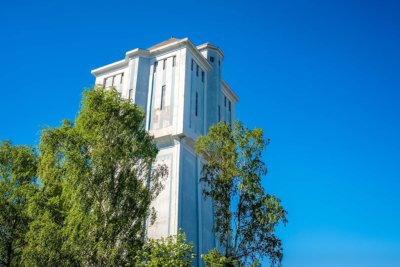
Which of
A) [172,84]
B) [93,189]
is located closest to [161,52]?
[172,84]

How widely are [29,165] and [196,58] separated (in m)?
16.8

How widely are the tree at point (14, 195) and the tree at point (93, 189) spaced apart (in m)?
2.57

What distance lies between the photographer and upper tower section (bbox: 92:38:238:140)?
106ft

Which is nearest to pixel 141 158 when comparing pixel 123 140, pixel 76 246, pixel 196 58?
pixel 123 140

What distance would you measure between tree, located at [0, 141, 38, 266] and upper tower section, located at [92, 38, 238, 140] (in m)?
8.73

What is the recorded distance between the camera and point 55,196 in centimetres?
2200

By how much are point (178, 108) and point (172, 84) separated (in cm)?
273

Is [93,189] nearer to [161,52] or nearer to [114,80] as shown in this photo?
[161,52]

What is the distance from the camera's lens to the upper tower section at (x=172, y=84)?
32.2 m

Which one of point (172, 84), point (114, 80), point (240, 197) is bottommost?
point (240, 197)

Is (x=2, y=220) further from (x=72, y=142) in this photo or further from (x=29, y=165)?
(x=72, y=142)

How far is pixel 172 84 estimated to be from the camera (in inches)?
1320

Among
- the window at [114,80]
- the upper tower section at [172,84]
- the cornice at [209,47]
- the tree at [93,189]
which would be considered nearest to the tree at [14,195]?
the tree at [93,189]

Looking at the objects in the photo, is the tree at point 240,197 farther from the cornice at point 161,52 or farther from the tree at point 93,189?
the cornice at point 161,52
